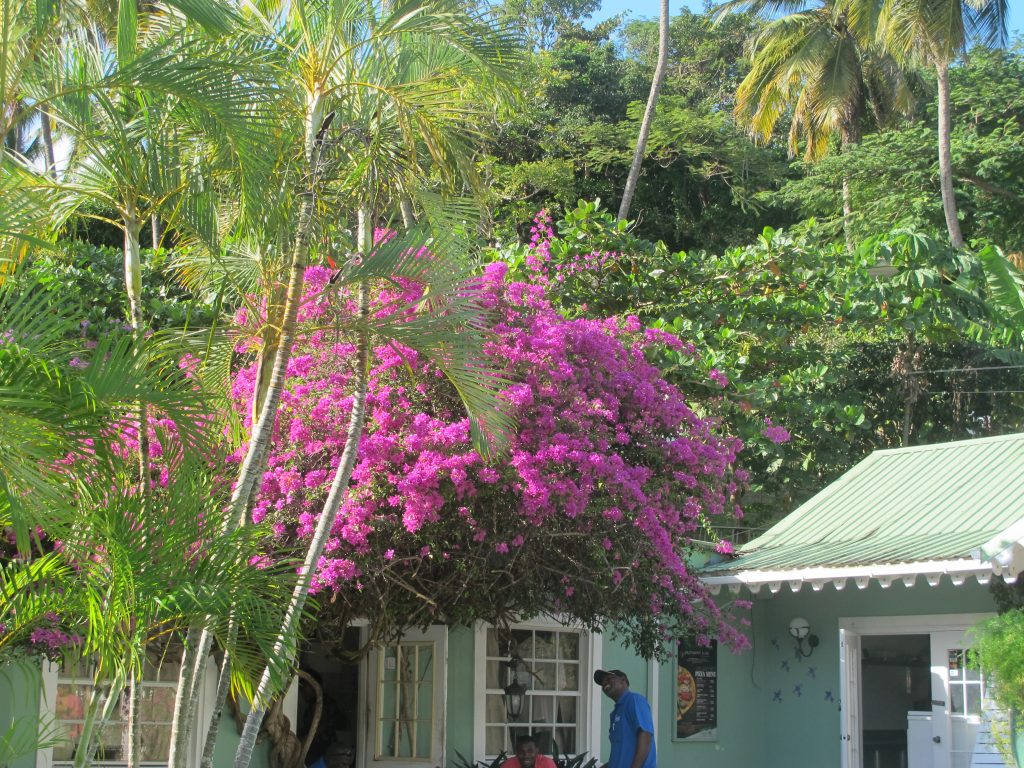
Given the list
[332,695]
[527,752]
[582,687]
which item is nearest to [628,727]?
→ [527,752]

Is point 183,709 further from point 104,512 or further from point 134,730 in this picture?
point 104,512

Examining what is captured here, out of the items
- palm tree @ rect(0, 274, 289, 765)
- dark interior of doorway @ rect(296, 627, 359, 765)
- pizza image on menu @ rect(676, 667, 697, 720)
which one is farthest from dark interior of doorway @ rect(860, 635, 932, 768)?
palm tree @ rect(0, 274, 289, 765)

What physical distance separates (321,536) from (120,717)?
406cm

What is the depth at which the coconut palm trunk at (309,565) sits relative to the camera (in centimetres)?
597

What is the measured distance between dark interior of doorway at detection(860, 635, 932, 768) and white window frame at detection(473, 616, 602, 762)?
16.5 feet

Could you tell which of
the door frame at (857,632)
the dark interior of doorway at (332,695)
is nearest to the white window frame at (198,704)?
the dark interior of doorway at (332,695)

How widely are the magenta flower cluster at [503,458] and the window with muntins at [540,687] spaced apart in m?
2.17

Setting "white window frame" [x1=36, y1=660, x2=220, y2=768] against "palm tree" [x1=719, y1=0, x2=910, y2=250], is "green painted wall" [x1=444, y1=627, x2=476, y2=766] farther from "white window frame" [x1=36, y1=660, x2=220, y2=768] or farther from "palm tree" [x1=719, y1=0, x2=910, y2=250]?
"palm tree" [x1=719, y1=0, x2=910, y2=250]

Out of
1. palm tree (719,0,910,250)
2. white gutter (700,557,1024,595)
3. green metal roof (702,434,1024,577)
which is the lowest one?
white gutter (700,557,1024,595)

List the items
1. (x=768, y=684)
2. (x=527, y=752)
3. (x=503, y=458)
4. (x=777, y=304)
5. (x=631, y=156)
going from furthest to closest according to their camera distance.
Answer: (x=631, y=156)
(x=777, y=304)
(x=768, y=684)
(x=527, y=752)
(x=503, y=458)

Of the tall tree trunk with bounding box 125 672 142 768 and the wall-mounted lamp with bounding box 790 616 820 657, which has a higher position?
the wall-mounted lamp with bounding box 790 616 820 657

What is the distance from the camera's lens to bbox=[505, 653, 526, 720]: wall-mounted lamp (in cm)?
1098

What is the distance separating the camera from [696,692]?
12461mm

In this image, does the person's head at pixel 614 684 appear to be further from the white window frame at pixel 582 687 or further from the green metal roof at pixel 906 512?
the green metal roof at pixel 906 512
